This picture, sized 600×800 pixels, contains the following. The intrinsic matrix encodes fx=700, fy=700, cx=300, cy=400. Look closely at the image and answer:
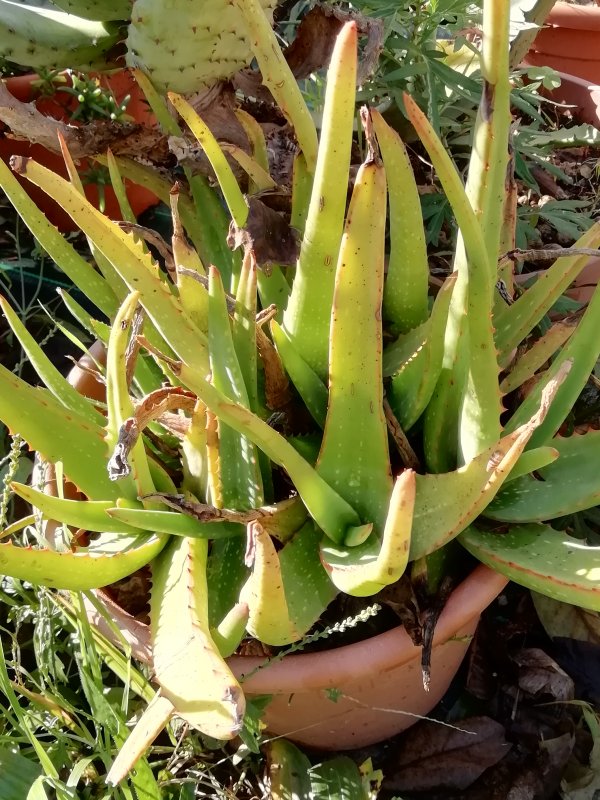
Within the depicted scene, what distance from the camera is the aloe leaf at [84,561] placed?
0.47 m

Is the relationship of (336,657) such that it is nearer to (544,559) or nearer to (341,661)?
(341,661)

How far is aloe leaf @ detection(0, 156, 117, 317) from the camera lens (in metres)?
0.66

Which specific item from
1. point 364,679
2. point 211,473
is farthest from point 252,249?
point 364,679

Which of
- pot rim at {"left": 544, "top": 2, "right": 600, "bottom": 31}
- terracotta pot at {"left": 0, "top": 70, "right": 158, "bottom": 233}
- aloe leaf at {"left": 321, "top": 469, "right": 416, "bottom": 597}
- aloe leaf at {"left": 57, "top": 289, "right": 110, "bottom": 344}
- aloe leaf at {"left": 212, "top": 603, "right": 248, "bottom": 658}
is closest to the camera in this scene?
aloe leaf at {"left": 321, "top": 469, "right": 416, "bottom": 597}

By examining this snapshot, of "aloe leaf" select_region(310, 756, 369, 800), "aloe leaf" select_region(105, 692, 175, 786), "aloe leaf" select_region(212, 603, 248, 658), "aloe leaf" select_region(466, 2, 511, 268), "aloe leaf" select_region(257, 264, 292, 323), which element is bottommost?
"aloe leaf" select_region(310, 756, 369, 800)

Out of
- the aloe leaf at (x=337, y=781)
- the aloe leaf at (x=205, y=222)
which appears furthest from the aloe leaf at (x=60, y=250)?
the aloe leaf at (x=337, y=781)

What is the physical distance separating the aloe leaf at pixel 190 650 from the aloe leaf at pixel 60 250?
0.97ft

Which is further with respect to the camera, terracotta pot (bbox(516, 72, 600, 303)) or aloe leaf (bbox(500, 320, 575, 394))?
terracotta pot (bbox(516, 72, 600, 303))

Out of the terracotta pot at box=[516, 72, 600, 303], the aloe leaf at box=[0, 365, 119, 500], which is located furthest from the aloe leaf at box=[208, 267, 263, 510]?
the terracotta pot at box=[516, 72, 600, 303]

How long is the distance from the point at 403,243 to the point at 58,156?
32.0 inches

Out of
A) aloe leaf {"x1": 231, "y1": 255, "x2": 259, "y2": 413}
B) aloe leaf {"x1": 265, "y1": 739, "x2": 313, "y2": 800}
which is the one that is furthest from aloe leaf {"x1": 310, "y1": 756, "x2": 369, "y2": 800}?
aloe leaf {"x1": 231, "y1": 255, "x2": 259, "y2": 413}

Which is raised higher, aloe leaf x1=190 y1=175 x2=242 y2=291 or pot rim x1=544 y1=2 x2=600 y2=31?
pot rim x1=544 y1=2 x2=600 y2=31

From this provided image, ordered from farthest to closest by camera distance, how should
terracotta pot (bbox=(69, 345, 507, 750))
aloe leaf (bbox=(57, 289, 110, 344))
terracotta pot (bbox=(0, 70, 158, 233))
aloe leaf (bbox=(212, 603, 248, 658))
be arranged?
terracotta pot (bbox=(0, 70, 158, 233)) < aloe leaf (bbox=(57, 289, 110, 344)) < terracotta pot (bbox=(69, 345, 507, 750)) < aloe leaf (bbox=(212, 603, 248, 658))

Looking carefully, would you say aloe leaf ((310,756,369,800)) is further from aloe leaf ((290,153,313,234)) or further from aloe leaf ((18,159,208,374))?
aloe leaf ((290,153,313,234))
